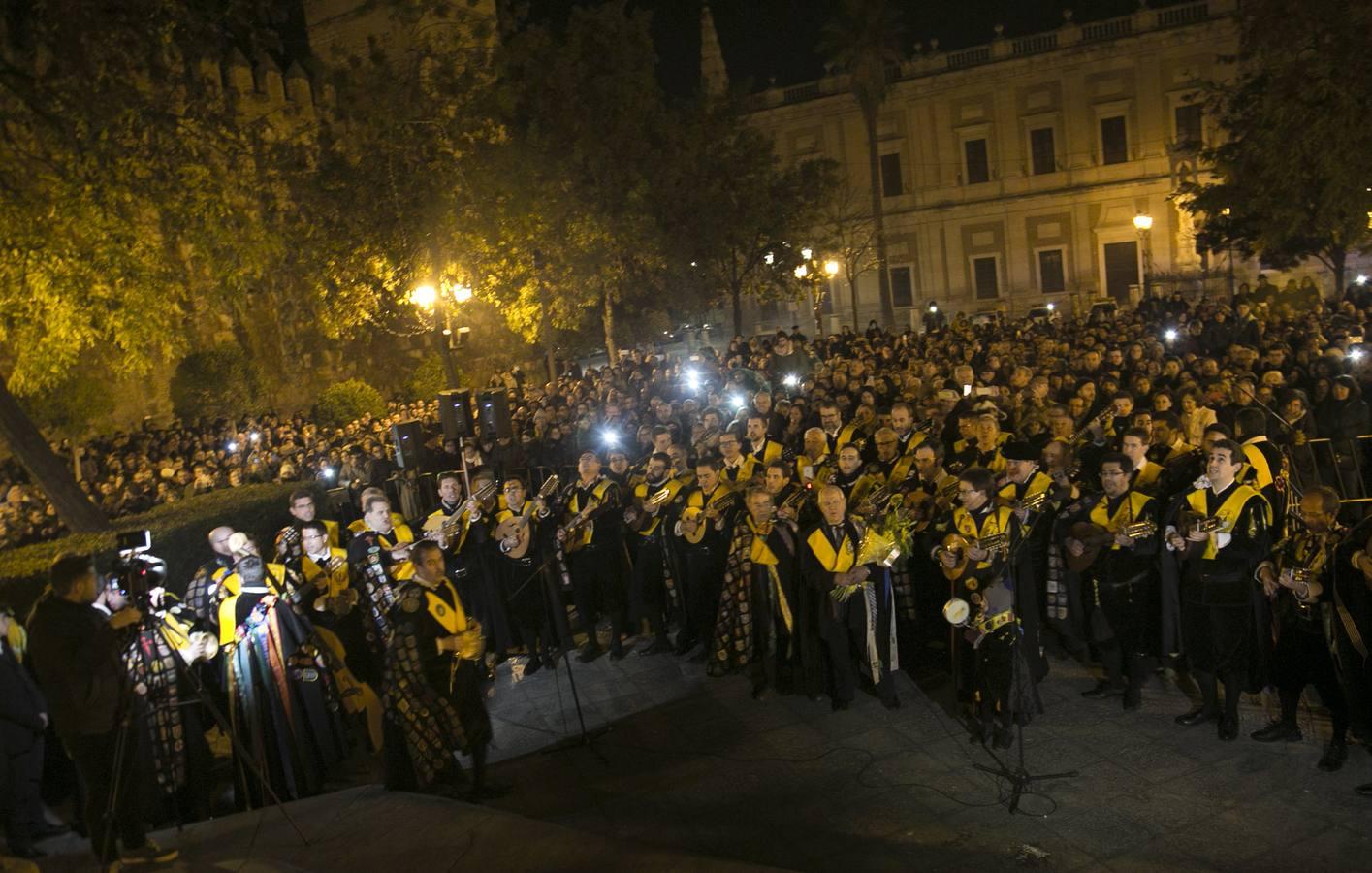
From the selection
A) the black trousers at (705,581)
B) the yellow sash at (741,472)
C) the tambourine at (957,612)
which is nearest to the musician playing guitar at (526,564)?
the black trousers at (705,581)

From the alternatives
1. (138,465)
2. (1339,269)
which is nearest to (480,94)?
(138,465)

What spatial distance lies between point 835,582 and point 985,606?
118cm

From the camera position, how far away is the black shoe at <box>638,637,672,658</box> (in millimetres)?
9672

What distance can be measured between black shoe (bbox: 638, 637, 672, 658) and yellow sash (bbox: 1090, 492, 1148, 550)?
13.3ft

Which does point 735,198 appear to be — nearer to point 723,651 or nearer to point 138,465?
point 138,465

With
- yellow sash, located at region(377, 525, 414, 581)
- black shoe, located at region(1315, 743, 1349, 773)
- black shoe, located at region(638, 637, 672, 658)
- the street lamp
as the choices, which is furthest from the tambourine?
the street lamp

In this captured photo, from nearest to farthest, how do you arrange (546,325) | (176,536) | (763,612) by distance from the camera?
(763,612) → (176,536) → (546,325)

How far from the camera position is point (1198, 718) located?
6832 mm

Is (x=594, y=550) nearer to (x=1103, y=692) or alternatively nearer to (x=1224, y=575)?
(x=1103, y=692)

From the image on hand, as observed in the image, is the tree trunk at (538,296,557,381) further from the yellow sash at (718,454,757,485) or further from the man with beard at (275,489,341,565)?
the man with beard at (275,489,341,565)

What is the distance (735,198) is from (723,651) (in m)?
25.5

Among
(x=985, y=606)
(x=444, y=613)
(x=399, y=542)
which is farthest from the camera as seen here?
(x=399, y=542)

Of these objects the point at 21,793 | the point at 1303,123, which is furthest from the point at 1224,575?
the point at 1303,123

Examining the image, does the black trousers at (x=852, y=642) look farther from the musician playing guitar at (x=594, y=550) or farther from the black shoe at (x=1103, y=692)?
the musician playing guitar at (x=594, y=550)
